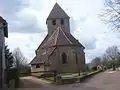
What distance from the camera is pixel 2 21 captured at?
2591 centimetres

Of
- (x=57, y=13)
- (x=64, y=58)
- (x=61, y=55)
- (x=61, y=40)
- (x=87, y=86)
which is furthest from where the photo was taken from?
(x=57, y=13)

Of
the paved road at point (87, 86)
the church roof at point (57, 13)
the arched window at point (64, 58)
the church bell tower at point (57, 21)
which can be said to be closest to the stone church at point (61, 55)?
the arched window at point (64, 58)

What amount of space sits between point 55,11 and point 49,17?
2.65m

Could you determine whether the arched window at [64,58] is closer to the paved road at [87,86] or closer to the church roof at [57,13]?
the church roof at [57,13]

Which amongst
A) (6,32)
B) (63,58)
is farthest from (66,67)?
(6,32)

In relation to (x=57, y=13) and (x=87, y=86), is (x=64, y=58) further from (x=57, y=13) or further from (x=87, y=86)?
(x=87, y=86)

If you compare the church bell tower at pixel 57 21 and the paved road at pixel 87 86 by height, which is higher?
the church bell tower at pixel 57 21

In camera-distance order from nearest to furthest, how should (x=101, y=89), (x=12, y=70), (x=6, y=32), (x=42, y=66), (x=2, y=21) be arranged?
(x=101, y=89) → (x=2, y=21) → (x=12, y=70) → (x=6, y=32) → (x=42, y=66)

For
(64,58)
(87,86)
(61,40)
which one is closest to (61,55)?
(64,58)

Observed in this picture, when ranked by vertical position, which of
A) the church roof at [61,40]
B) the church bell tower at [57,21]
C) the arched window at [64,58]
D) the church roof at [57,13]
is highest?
the church roof at [57,13]

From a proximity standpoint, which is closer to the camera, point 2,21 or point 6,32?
point 2,21

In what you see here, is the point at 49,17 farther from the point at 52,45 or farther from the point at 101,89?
the point at 101,89

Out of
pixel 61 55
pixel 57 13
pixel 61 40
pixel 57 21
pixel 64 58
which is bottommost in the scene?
pixel 64 58

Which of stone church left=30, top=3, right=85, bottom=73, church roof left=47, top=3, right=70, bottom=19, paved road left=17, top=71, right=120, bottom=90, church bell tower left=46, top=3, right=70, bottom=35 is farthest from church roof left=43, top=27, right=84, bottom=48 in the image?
paved road left=17, top=71, right=120, bottom=90
